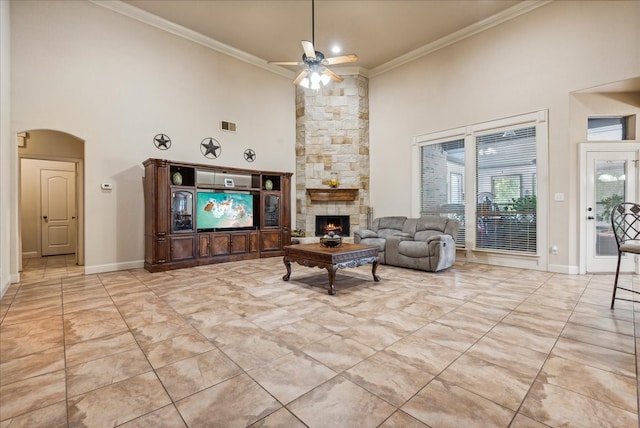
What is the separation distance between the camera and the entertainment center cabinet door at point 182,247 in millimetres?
5129

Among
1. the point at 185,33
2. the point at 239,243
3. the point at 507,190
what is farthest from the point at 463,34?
the point at 239,243

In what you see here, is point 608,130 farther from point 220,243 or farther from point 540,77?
point 220,243

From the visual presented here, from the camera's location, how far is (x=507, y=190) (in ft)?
17.6

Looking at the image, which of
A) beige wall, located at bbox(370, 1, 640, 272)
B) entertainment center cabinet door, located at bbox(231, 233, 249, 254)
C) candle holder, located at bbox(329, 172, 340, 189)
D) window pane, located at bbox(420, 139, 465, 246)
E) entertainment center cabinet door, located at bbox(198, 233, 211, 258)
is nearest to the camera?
beige wall, located at bbox(370, 1, 640, 272)

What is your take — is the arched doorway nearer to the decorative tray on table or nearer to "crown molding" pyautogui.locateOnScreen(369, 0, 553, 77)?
the decorative tray on table

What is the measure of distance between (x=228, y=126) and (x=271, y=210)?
209cm

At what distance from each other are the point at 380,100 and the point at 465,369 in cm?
676

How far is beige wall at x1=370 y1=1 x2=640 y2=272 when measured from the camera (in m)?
4.33

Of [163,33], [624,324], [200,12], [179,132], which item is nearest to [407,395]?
[624,324]

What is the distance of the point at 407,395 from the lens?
63.8 inches

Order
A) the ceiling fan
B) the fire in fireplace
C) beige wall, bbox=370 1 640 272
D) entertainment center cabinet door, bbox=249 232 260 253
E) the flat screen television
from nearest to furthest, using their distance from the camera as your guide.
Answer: the ceiling fan < beige wall, bbox=370 1 640 272 < the flat screen television < entertainment center cabinet door, bbox=249 232 260 253 < the fire in fireplace

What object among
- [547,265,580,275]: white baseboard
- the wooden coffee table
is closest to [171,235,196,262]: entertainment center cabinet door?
the wooden coffee table

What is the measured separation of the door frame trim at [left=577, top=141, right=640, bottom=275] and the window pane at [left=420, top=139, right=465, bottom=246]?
1.80m

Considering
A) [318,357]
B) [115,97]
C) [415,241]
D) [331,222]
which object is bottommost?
[318,357]
